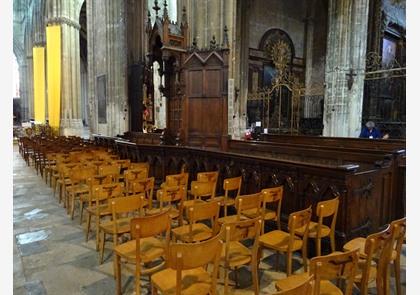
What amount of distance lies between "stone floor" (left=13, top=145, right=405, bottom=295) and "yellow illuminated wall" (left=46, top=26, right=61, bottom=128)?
1307 cm

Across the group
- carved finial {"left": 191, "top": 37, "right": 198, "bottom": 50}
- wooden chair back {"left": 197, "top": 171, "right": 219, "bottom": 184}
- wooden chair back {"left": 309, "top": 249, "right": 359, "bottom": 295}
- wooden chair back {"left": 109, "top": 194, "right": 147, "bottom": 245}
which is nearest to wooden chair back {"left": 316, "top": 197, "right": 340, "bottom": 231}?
wooden chair back {"left": 309, "top": 249, "right": 359, "bottom": 295}

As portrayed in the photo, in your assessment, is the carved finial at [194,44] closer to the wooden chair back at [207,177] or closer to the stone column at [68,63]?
the wooden chair back at [207,177]

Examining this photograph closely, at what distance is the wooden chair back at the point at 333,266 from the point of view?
2021 mm

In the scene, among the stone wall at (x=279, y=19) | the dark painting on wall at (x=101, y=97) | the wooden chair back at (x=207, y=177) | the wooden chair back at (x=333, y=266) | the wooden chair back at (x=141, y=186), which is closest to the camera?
the wooden chair back at (x=333, y=266)

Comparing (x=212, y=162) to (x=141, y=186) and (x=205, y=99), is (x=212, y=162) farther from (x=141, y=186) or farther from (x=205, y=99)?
(x=141, y=186)

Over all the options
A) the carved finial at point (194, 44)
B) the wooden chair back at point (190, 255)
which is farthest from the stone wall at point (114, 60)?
the wooden chair back at point (190, 255)

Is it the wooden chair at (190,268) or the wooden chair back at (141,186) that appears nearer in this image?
the wooden chair at (190,268)

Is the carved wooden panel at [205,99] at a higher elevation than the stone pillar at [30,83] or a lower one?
lower

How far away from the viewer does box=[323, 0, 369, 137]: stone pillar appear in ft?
45.9

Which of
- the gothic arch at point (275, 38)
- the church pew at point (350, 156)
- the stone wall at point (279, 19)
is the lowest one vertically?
the church pew at point (350, 156)

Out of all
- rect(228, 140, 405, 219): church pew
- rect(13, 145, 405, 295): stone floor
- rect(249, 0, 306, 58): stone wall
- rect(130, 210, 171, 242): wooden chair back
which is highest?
rect(249, 0, 306, 58): stone wall

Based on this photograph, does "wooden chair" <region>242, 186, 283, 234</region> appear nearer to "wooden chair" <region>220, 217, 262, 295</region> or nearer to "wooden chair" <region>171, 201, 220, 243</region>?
"wooden chair" <region>171, 201, 220, 243</region>

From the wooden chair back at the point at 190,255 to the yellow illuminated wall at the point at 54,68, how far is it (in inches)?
687

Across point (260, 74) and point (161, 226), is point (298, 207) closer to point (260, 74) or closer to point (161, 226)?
point (161, 226)
